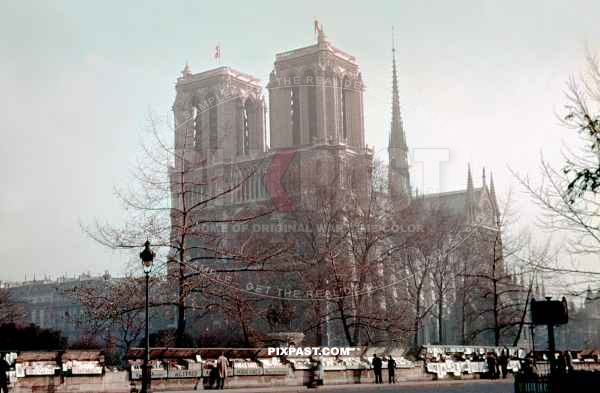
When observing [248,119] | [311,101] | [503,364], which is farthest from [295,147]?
[503,364]

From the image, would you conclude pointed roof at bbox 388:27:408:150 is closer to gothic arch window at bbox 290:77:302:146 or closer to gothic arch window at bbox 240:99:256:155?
gothic arch window at bbox 290:77:302:146

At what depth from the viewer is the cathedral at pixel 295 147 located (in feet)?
150

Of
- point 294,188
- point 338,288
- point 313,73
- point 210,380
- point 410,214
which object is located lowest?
point 210,380

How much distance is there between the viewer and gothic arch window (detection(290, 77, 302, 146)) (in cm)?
8388

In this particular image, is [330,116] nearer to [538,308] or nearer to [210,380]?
[210,380]

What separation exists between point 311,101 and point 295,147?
13.8 meters

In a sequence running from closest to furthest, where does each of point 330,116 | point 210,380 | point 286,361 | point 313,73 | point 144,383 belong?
point 144,383
point 210,380
point 286,361
point 330,116
point 313,73

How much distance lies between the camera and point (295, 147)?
245ft

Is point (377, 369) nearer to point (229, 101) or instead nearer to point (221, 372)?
point (221, 372)

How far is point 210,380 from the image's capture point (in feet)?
87.5

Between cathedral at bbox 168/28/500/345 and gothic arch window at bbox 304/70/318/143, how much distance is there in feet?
0.39

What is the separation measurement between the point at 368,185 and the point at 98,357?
25.4 m

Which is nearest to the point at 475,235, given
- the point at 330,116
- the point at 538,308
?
the point at 330,116

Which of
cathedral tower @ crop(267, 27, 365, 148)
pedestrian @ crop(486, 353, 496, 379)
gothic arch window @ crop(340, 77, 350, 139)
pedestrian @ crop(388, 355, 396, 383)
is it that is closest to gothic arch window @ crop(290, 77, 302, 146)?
cathedral tower @ crop(267, 27, 365, 148)
